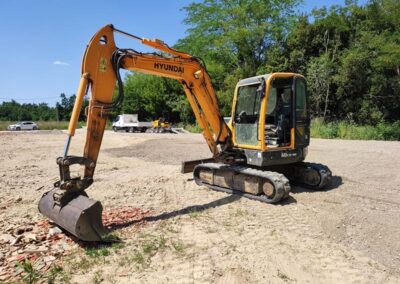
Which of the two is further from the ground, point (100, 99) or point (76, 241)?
point (100, 99)

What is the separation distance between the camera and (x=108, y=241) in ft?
16.0

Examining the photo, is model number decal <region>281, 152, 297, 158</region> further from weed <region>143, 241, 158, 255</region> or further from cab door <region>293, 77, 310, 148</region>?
weed <region>143, 241, 158, 255</region>

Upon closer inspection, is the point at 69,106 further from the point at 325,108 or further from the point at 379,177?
the point at 379,177

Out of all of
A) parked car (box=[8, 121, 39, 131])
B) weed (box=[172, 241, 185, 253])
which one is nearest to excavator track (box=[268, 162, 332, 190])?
weed (box=[172, 241, 185, 253])

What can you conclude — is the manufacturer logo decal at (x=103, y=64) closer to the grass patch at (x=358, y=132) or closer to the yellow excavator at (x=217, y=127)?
the yellow excavator at (x=217, y=127)

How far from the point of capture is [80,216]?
15.5 feet

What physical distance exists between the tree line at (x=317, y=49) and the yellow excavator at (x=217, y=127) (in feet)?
57.6

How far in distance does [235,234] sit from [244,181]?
2.22 meters

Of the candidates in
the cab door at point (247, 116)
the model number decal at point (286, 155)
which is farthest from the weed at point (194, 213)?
the model number decal at point (286, 155)

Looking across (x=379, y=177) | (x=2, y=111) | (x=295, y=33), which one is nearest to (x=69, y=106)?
(x=2, y=111)

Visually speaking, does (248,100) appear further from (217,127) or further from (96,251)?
(96,251)

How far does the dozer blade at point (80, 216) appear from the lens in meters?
4.73

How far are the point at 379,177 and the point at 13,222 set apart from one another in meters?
8.41

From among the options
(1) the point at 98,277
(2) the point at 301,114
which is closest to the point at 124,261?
(1) the point at 98,277
